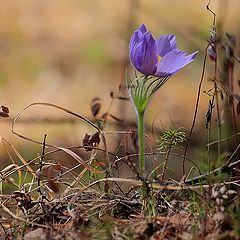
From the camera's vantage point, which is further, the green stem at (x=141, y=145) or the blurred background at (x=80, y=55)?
the blurred background at (x=80, y=55)

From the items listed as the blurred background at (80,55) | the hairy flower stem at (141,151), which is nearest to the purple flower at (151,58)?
the hairy flower stem at (141,151)

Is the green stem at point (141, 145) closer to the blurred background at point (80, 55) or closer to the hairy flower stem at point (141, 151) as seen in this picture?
the hairy flower stem at point (141, 151)

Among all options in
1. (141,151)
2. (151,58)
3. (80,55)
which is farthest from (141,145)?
(80,55)

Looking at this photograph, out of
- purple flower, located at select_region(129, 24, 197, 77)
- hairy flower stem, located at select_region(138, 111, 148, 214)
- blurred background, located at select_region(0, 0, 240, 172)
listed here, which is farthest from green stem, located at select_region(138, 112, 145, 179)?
blurred background, located at select_region(0, 0, 240, 172)

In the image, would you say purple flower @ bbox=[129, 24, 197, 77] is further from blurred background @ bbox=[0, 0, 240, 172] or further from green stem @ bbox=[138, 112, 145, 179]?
blurred background @ bbox=[0, 0, 240, 172]

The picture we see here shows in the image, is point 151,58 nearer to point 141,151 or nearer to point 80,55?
point 141,151

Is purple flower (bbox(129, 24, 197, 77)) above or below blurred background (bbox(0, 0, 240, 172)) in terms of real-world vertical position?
above
